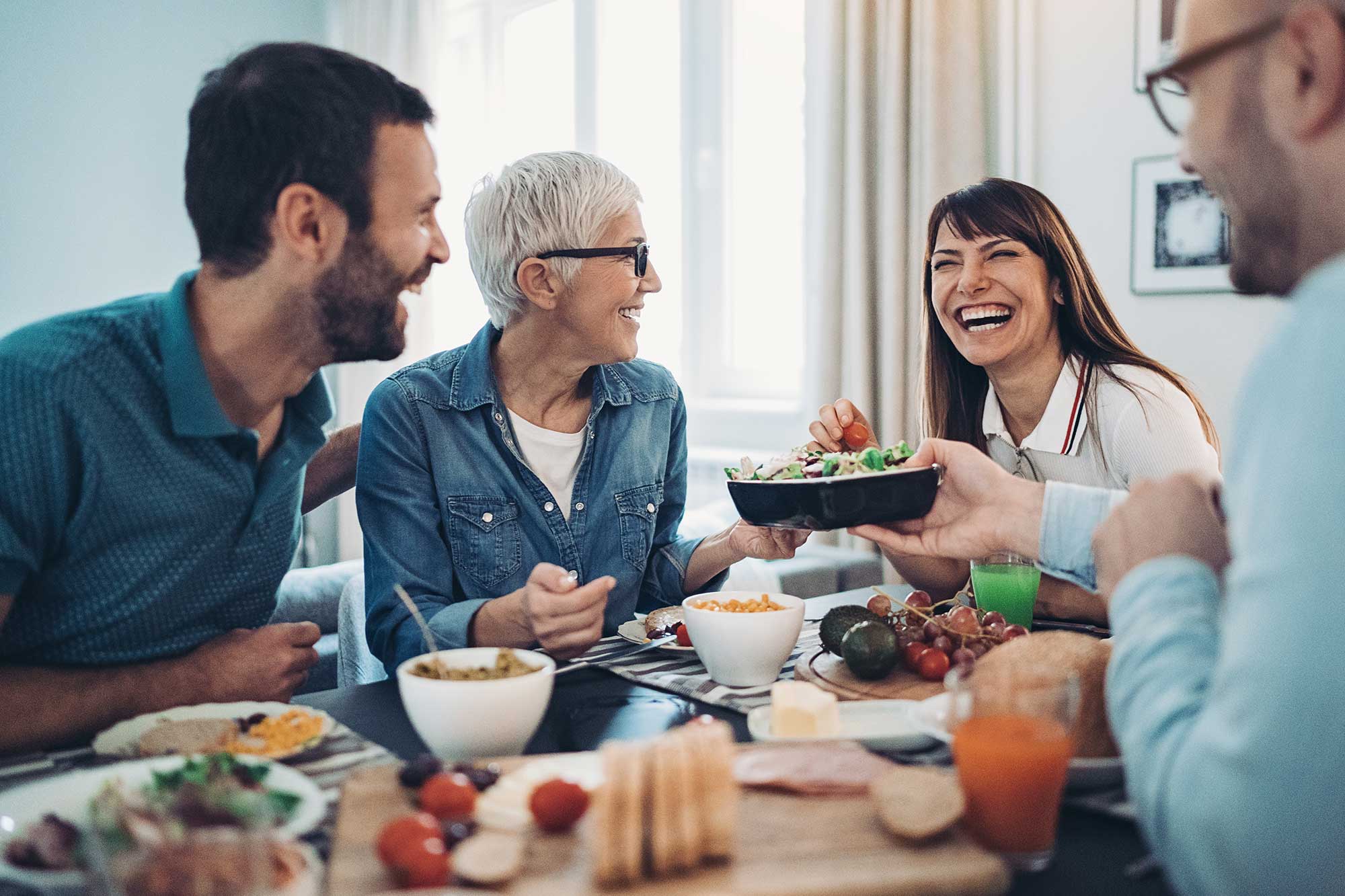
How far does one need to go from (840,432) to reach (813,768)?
1.07 m

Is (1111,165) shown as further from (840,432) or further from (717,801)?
(717,801)

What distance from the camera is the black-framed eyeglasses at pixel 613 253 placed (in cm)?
205

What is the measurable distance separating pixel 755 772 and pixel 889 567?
245cm

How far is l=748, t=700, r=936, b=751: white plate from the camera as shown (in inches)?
45.4

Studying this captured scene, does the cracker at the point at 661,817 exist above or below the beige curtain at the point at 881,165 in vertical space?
below

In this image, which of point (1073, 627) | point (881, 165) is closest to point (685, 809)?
point (1073, 627)

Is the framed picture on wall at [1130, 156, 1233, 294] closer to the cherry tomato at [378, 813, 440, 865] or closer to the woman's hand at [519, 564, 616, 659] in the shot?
the woman's hand at [519, 564, 616, 659]

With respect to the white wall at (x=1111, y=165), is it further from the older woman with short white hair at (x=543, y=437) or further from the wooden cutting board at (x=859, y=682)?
the wooden cutting board at (x=859, y=682)

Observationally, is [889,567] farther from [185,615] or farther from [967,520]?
[185,615]

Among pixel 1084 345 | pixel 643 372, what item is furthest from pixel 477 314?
pixel 1084 345

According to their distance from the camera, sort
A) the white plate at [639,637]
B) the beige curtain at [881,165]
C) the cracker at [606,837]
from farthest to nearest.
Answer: the beige curtain at [881,165] → the white plate at [639,637] → the cracker at [606,837]

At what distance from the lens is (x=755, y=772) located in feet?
3.28

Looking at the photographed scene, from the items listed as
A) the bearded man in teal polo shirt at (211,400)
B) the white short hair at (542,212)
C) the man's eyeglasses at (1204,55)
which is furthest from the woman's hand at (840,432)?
the man's eyeglasses at (1204,55)

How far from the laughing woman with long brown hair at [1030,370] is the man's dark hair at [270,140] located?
3.17ft
